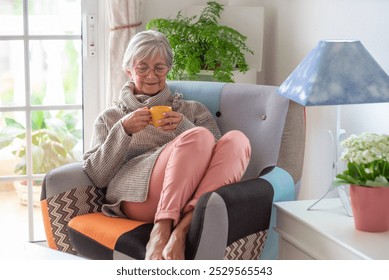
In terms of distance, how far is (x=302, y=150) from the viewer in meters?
2.90

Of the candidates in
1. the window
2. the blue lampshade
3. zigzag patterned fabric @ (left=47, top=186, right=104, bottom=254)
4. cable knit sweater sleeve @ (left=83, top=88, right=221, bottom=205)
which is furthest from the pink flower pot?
the window

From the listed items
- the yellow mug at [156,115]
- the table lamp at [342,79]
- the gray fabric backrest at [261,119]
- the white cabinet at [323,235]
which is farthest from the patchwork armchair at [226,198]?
the yellow mug at [156,115]

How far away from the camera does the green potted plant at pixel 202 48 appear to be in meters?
3.52

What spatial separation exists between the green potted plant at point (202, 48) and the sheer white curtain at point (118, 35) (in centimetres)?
13

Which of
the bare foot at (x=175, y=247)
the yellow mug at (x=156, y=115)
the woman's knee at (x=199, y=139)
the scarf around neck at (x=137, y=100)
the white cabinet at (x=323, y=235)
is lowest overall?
the bare foot at (x=175, y=247)

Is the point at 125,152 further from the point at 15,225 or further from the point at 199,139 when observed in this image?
the point at 15,225

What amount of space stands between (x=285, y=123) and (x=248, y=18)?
106 cm

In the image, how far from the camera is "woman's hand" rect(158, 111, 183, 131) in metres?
2.85

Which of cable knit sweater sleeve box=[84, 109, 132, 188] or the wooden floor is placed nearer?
cable knit sweater sleeve box=[84, 109, 132, 188]

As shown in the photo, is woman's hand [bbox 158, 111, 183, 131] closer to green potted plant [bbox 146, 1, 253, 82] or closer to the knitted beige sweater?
the knitted beige sweater

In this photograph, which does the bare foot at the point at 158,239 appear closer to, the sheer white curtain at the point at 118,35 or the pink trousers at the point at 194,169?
the pink trousers at the point at 194,169

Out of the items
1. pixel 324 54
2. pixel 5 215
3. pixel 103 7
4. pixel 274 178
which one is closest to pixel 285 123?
pixel 274 178

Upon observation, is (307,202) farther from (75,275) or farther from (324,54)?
(75,275)

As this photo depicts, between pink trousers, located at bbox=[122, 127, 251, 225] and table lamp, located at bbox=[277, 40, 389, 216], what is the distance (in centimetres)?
29
